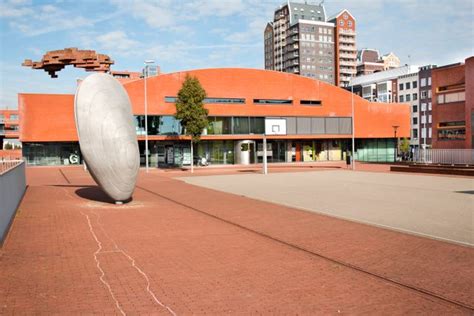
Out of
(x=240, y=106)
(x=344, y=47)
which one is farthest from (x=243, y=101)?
(x=344, y=47)

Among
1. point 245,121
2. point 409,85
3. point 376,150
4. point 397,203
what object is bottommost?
point 397,203

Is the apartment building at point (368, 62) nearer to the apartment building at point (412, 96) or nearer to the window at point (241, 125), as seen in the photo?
the apartment building at point (412, 96)

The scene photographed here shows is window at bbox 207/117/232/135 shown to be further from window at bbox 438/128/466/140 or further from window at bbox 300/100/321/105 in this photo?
window at bbox 438/128/466/140

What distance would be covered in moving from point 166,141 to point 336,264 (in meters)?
45.5

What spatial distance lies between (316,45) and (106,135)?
4931 inches

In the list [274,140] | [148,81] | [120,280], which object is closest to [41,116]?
[148,81]

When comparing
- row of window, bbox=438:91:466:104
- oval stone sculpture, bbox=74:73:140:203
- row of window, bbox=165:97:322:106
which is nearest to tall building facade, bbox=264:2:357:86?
row of window, bbox=165:97:322:106

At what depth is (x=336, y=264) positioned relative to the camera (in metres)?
8.32

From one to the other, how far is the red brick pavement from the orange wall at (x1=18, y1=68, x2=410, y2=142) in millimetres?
37097

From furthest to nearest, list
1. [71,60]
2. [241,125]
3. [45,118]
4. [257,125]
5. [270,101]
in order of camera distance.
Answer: [270,101] → [257,125] → [241,125] → [45,118] → [71,60]

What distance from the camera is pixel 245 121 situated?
54562 millimetres

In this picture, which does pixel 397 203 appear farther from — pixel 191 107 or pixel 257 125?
pixel 257 125

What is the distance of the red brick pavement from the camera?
246 inches

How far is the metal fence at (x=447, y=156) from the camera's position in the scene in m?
35.3
